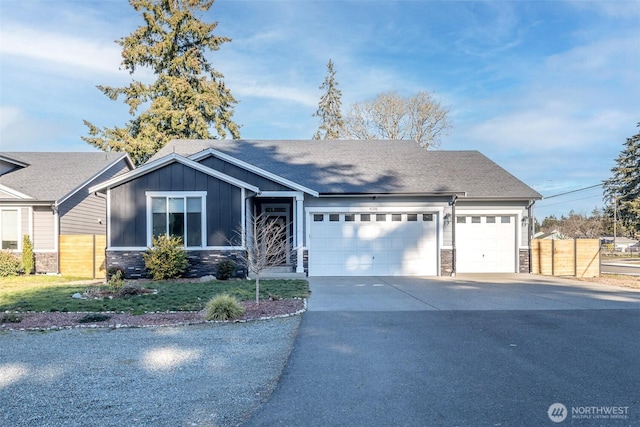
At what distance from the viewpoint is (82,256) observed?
16688 millimetres

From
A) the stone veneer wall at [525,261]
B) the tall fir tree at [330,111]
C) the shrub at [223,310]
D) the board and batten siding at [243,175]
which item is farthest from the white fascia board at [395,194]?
the tall fir tree at [330,111]

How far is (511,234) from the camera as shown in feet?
53.7

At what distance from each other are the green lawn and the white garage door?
687 cm

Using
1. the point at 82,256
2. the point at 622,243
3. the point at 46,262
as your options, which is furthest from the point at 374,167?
the point at 622,243

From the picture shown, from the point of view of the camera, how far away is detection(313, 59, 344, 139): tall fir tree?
128 feet

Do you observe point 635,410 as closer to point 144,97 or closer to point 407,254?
point 407,254

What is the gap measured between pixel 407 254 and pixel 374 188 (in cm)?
263

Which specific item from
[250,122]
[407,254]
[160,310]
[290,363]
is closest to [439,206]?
[407,254]


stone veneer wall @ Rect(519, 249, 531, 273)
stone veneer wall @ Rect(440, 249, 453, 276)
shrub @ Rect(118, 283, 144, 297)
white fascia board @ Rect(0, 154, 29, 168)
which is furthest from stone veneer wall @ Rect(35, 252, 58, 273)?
stone veneer wall @ Rect(519, 249, 531, 273)

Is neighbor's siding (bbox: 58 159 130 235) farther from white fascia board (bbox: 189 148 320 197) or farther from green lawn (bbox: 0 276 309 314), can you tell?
white fascia board (bbox: 189 148 320 197)

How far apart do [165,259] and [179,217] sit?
1493 millimetres

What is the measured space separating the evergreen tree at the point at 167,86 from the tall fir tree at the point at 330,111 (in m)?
10.9

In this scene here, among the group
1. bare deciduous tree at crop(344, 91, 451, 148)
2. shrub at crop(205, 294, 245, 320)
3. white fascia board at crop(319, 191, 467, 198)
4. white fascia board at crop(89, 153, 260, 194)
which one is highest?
bare deciduous tree at crop(344, 91, 451, 148)

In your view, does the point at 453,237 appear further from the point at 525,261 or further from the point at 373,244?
the point at 525,261
